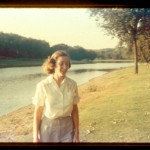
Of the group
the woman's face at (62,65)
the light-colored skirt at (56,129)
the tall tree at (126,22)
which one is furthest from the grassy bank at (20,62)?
the tall tree at (126,22)

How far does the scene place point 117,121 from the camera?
9.54ft

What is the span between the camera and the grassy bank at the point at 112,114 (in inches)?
114

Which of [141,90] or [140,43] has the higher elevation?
[140,43]

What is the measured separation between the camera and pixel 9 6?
2891 millimetres

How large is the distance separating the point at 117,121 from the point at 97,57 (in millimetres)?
568

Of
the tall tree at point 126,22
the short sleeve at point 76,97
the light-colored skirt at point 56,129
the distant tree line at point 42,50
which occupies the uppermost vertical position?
the tall tree at point 126,22

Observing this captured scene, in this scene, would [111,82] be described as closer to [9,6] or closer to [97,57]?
[97,57]

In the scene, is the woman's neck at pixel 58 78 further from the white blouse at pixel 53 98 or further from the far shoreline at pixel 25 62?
the far shoreline at pixel 25 62

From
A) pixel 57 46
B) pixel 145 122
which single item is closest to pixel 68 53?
pixel 57 46

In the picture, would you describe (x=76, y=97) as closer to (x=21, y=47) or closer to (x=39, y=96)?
(x=39, y=96)

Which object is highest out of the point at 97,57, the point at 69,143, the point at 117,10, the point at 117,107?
the point at 117,10

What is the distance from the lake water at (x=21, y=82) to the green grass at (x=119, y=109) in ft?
0.46

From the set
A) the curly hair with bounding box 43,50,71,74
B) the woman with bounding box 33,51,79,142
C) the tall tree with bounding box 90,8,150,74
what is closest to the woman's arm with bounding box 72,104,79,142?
the woman with bounding box 33,51,79,142

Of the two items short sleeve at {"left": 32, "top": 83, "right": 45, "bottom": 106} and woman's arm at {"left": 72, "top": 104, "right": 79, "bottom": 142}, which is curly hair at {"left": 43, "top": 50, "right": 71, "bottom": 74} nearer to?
short sleeve at {"left": 32, "top": 83, "right": 45, "bottom": 106}
